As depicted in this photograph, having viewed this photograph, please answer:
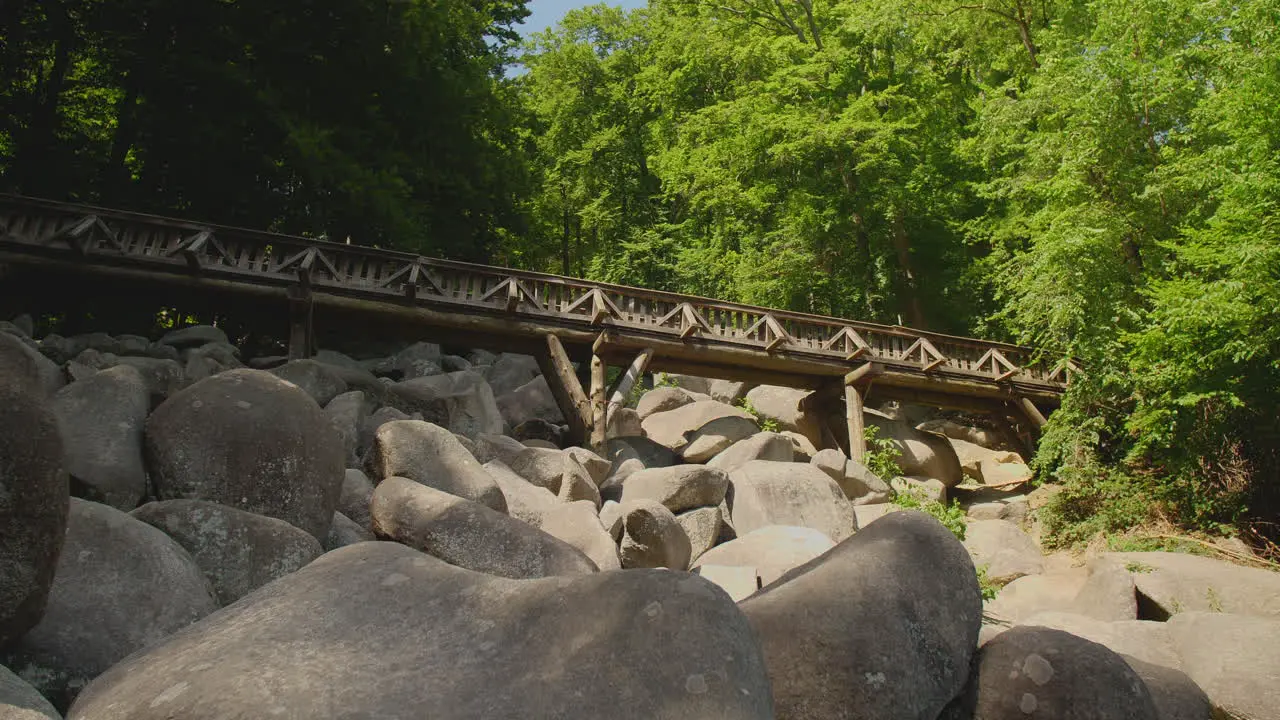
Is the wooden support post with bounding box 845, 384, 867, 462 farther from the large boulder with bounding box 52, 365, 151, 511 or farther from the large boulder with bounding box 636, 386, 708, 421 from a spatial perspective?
the large boulder with bounding box 52, 365, 151, 511

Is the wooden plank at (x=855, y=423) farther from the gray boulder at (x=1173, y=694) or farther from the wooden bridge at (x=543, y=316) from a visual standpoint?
the gray boulder at (x=1173, y=694)

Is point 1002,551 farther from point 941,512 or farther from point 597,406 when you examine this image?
point 597,406

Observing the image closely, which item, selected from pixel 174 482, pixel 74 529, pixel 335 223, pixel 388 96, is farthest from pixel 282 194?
pixel 74 529

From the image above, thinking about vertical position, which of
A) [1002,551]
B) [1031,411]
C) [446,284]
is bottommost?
[1002,551]

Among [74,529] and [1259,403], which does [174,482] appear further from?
[1259,403]

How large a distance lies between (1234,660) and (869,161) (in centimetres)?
1452

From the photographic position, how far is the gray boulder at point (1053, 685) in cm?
486

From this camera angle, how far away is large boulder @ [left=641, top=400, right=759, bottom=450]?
16328mm

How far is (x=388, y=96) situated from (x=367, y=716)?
54.2 feet

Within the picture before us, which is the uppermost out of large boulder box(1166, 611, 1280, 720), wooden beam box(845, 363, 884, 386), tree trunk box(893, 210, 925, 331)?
tree trunk box(893, 210, 925, 331)

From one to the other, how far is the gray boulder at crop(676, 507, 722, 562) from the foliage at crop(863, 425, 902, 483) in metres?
5.42

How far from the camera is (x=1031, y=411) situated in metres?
17.3

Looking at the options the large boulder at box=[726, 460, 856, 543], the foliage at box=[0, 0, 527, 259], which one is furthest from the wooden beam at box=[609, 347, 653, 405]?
the foliage at box=[0, 0, 527, 259]

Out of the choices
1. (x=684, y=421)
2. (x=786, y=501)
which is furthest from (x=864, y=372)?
(x=786, y=501)
